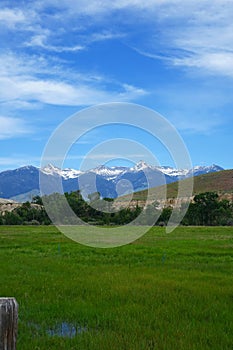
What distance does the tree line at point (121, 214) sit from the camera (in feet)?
255

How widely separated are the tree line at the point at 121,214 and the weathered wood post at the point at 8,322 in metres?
69.0

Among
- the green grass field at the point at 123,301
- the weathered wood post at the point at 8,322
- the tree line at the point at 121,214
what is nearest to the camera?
the weathered wood post at the point at 8,322

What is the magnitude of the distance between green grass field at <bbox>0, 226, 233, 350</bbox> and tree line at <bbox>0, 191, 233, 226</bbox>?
175 ft

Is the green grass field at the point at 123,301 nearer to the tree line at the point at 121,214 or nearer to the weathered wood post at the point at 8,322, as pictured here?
the weathered wood post at the point at 8,322

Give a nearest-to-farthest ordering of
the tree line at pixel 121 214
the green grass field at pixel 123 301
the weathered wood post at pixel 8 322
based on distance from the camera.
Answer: the weathered wood post at pixel 8 322 → the green grass field at pixel 123 301 → the tree line at pixel 121 214

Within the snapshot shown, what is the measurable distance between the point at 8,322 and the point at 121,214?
249 feet

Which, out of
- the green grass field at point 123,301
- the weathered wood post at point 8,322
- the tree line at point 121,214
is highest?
the tree line at point 121,214

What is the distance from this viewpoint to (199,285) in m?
14.9

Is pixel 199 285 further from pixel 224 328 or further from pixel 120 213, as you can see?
pixel 120 213

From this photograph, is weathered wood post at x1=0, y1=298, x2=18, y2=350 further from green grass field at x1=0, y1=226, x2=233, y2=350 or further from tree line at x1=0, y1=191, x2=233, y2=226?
tree line at x1=0, y1=191, x2=233, y2=226

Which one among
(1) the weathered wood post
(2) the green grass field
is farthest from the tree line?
(1) the weathered wood post

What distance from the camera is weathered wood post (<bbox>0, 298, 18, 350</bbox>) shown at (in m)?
4.03

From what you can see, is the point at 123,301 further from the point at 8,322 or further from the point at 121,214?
the point at 121,214

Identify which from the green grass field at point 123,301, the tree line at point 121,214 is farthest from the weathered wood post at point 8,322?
the tree line at point 121,214
